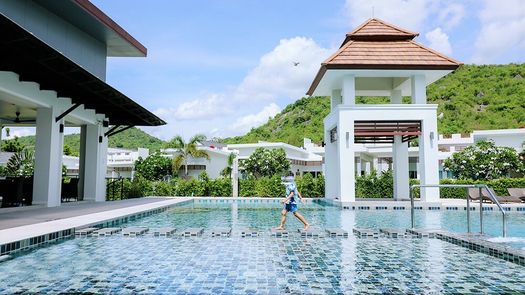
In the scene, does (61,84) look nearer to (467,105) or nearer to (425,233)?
(425,233)

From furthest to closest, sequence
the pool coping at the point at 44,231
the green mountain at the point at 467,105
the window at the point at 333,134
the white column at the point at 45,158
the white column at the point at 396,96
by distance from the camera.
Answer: the green mountain at the point at 467,105 < the white column at the point at 396,96 < the window at the point at 333,134 < the white column at the point at 45,158 < the pool coping at the point at 44,231

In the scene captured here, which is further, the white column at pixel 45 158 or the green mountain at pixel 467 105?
the green mountain at pixel 467 105

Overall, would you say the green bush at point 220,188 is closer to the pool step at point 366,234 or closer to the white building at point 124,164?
the pool step at point 366,234

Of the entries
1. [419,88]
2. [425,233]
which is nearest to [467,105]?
[419,88]

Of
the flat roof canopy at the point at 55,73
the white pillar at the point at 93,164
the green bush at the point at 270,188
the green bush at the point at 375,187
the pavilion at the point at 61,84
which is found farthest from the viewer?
the green bush at the point at 270,188

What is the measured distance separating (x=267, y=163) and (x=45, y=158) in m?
29.3

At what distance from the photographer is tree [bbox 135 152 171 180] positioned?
44188 mm

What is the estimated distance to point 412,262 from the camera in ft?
19.6

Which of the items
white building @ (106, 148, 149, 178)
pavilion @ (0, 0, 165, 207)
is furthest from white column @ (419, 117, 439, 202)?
white building @ (106, 148, 149, 178)

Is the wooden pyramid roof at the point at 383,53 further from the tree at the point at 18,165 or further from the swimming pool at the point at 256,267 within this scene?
the tree at the point at 18,165

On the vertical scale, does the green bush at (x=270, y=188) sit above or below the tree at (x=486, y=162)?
below

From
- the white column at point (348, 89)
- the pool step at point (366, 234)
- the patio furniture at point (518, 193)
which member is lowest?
the pool step at point (366, 234)

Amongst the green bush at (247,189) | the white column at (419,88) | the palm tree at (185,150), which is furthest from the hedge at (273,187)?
the palm tree at (185,150)

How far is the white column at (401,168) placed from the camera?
19344 millimetres
